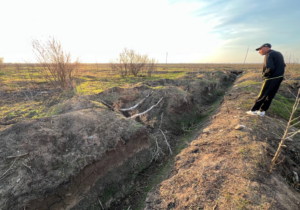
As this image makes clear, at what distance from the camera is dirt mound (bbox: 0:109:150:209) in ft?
9.36

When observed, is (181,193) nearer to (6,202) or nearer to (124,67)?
(6,202)

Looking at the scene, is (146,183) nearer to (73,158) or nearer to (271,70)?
(73,158)

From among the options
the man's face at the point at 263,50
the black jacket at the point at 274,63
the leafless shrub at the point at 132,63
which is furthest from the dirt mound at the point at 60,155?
the leafless shrub at the point at 132,63

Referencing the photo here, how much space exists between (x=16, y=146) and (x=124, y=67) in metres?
18.0

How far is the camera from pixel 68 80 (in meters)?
10.2

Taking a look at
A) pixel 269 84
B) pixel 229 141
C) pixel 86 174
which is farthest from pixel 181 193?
pixel 269 84

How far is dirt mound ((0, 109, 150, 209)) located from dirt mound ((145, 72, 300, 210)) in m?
1.51

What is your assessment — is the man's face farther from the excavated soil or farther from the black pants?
the excavated soil

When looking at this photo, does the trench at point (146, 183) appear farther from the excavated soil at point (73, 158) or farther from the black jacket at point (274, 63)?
the black jacket at point (274, 63)

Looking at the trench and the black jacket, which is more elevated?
the black jacket

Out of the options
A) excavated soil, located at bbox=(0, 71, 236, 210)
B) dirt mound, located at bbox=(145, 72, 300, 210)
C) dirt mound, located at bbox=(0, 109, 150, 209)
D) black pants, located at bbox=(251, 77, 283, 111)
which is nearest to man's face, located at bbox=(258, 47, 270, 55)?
black pants, located at bbox=(251, 77, 283, 111)

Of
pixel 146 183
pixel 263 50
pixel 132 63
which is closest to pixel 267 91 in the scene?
pixel 263 50

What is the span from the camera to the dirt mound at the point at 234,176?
2221 mm

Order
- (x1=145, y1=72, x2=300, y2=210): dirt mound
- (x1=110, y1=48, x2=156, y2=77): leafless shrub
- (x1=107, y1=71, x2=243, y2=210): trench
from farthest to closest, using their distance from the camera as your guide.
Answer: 1. (x1=110, y1=48, x2=156, y2=77): leafless shrub
2. (x1=107, y1=71, x2=243, y2=210): trench
3. (x1=145, y1=72, x2=300, y2=210): dirt mound
